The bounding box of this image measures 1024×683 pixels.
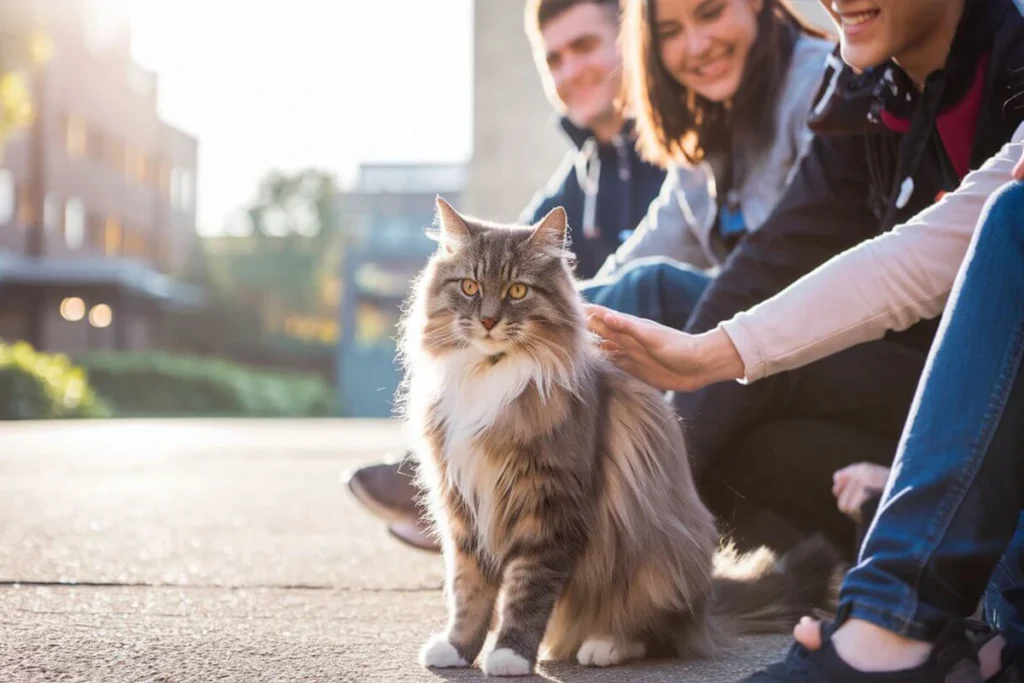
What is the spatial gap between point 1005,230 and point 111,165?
94.4 ft

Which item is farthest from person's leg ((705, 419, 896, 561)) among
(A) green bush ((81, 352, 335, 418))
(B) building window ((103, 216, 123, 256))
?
(B) building window ((103, 216, 123, 256))

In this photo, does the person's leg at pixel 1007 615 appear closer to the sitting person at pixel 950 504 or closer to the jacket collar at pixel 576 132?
the sitting person at pixel 950 504

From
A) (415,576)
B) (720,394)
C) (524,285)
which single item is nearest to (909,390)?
(720,394)

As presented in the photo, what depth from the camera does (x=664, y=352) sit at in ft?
8.03

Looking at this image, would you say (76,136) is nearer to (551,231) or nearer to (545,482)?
(551,231)

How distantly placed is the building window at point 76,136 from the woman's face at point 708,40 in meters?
24.7

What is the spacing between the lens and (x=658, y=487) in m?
2.43

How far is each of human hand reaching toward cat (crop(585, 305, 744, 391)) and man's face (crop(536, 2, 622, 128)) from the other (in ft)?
7.91

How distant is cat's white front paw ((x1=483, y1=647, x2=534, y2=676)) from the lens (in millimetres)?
2178

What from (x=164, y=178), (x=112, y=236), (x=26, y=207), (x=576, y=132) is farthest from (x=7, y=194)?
(x=576, y=132)

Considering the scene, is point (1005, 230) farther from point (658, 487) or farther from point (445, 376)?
point (445, 376)

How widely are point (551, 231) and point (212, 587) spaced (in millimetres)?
1486

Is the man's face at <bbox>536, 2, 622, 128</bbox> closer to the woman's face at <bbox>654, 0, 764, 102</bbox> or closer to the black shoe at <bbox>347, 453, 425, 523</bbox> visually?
the woman's face at <bbox>654, 0, 764, 102</bbox>

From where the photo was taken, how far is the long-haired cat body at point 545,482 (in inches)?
89.8
